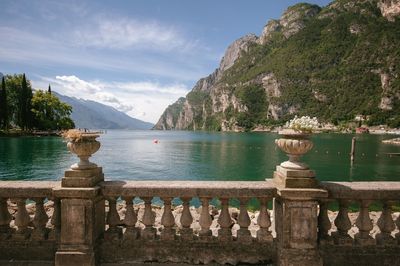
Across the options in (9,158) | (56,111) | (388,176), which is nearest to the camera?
(388,176)

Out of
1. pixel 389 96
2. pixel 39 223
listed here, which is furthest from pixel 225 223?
pixel 389 96

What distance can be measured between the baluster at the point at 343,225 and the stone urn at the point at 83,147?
442 centimetres

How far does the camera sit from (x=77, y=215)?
4836 mm

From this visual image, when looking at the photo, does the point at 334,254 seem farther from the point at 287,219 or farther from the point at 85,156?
the point at 85,156

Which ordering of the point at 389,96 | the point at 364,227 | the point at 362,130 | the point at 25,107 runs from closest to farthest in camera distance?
the point at 364,227, the point at 25,107, the point at 362,130, the point at 389,96

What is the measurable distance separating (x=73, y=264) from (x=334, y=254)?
448 cm

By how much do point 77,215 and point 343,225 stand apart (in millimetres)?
4566

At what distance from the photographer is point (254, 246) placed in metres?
5.09

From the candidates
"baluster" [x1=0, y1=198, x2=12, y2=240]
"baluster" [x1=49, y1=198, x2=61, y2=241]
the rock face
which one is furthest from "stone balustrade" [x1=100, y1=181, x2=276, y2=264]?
the rock face

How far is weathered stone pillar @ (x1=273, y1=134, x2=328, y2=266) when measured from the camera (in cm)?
471

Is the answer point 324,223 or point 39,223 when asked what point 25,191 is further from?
point 324,223

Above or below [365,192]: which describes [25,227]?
below

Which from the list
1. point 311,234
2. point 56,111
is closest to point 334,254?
point 311,234

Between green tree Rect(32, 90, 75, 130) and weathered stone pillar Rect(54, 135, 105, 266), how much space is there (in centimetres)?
10610
